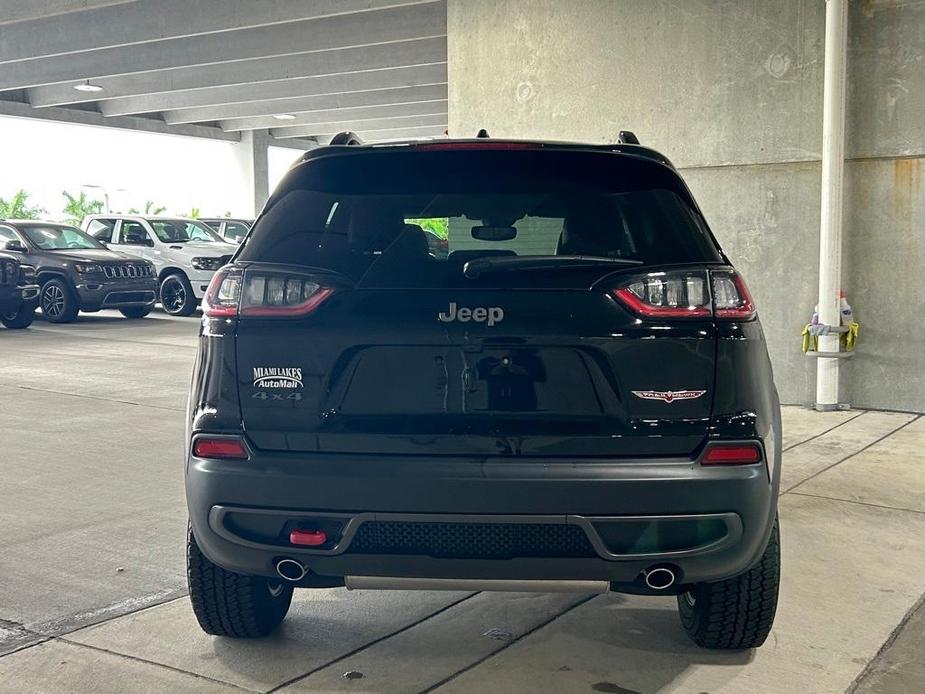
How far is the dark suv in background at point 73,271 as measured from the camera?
1659 cm

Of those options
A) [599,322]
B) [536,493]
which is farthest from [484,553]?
[599,322]

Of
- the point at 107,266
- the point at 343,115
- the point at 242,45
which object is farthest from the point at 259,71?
the point at 343,115

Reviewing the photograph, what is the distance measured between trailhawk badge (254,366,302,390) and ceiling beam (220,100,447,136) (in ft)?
75.9

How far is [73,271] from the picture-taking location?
16.6 m

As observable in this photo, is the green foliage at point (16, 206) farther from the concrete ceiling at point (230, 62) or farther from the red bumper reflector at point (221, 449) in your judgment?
the red bumper reflector at point (221, 449)

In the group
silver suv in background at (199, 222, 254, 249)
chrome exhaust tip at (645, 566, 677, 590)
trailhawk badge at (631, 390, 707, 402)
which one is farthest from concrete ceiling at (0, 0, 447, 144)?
chrome exhaust tip at (645, 566, 677, 590)

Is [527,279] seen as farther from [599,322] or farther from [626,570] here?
[626,570]

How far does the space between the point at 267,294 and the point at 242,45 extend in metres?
17.0

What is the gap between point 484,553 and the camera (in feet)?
9.23

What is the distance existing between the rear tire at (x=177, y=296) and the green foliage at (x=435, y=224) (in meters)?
15.5

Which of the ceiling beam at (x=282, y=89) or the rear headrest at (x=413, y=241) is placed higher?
the ceiling beam at (x=282, y=89)

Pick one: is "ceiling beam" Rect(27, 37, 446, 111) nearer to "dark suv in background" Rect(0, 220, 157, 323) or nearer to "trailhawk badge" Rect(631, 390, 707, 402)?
"dark suv in background" Rect(0, 220, 157, 323)

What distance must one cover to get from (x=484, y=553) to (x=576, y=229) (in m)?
0.97

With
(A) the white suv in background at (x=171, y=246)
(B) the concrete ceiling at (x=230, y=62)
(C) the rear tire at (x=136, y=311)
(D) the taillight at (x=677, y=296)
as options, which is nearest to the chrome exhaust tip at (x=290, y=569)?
(D) the taillight at (x=677, y=296)
